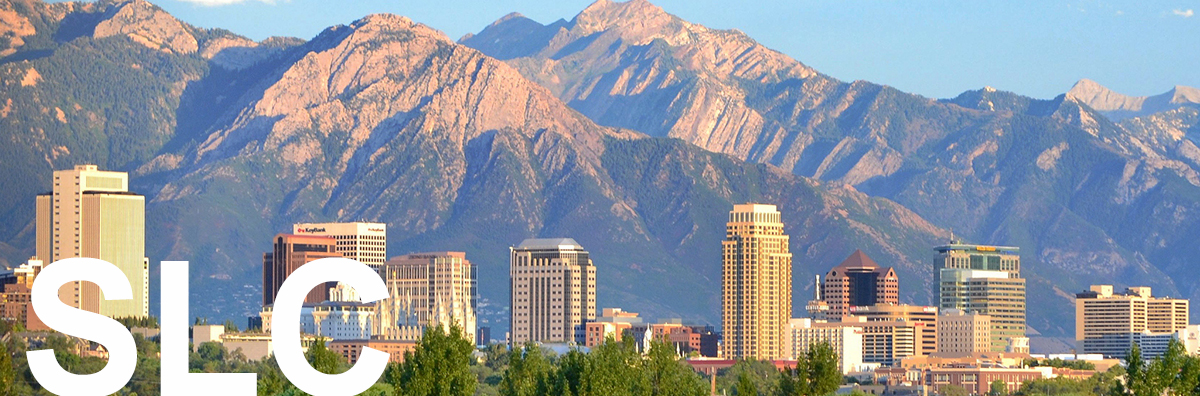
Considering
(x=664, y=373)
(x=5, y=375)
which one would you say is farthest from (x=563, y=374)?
(x=5, y=375)

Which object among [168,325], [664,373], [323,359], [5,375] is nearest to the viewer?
[168,325]

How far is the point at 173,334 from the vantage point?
94.2 metres

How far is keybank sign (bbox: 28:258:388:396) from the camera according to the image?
8794cm

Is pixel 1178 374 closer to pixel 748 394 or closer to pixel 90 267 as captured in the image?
pixel 748 394

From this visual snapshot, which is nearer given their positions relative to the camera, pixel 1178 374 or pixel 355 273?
pixel 355 273

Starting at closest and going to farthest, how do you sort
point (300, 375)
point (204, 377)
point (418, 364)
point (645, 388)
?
point (300, 375) < point (204, 377) < point (418, 364) < point (645, 388)

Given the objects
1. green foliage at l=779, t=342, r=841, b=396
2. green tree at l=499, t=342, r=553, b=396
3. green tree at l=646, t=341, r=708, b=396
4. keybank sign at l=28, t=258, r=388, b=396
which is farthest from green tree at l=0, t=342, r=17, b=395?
green foliage at l=779, t=342, r=841, b=396

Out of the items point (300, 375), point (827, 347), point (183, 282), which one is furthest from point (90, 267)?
point (827, 347)

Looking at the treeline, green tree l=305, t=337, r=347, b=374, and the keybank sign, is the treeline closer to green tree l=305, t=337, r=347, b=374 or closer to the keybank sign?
green tree l=305, t=337, r=347, b=374

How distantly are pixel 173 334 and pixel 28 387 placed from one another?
335ft

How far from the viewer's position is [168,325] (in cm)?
9438

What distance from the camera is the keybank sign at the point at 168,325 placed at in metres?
87.9

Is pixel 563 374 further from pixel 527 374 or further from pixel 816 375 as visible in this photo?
pixel 816 375

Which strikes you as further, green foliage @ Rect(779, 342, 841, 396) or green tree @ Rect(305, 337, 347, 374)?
green foliage @ Rect(779, 342, 841, 396)
